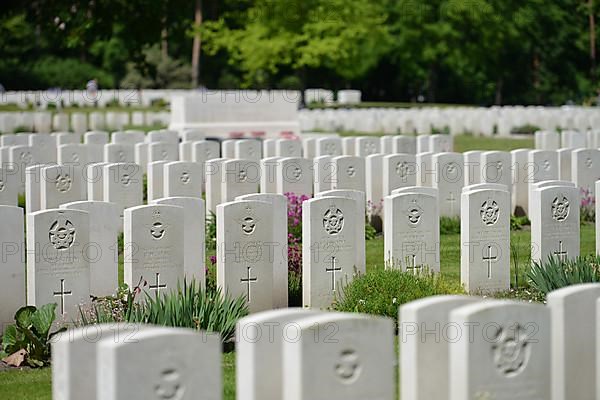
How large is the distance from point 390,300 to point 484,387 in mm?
3674

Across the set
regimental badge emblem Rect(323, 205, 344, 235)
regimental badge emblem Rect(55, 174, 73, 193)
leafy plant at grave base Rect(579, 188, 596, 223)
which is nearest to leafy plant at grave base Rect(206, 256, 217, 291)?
regimental badge emblem Rect(323, 205, 344, 235)

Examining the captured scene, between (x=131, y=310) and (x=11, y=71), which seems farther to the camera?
(x=11, y=71)

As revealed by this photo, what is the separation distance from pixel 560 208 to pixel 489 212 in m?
0.68

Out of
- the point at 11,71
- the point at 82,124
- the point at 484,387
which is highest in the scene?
the point at 11,71

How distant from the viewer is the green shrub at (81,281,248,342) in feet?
28.2

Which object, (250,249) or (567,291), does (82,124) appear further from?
(567,291)

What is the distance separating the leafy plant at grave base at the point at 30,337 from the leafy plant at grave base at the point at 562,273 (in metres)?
3.83

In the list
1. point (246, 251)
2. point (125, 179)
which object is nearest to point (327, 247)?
point (246, 251)

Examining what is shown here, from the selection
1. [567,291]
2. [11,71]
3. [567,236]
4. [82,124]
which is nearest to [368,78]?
[11,71]

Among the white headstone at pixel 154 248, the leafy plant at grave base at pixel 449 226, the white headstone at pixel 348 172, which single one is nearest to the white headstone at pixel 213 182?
the white headstone at pixel 348 172

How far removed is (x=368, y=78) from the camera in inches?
2440

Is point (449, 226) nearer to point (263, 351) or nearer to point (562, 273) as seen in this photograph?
point (562, 273)

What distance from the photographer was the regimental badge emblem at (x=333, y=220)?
399 inches

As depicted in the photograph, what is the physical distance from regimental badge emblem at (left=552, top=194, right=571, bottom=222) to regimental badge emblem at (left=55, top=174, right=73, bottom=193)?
5933 mm
